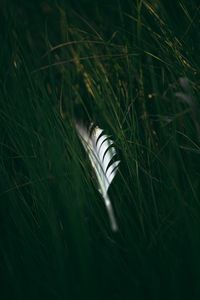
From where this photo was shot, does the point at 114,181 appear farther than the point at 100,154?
Yes

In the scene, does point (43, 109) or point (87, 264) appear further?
point (43, 109)

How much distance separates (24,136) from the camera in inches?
72.7

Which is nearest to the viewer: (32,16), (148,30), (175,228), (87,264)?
(87,264)

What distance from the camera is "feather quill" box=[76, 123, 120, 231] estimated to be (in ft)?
4.95

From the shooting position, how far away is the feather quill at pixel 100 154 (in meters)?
1.51

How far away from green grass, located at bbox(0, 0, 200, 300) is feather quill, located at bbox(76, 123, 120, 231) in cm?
4

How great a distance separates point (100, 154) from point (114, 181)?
0.60ft

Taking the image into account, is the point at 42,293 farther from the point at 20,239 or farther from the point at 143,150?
the point at 143,150

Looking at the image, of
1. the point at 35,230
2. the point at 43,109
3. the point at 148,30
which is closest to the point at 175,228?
the point at 35,230

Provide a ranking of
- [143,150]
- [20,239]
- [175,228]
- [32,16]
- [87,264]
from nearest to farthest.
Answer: [87,264], [175,228], [20,239], [143,150], [32,16]

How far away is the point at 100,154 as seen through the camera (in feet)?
5.05

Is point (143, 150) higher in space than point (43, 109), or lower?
lower

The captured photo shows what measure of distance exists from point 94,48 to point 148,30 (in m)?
0.17

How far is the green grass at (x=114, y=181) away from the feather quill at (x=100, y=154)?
43 millimetres
